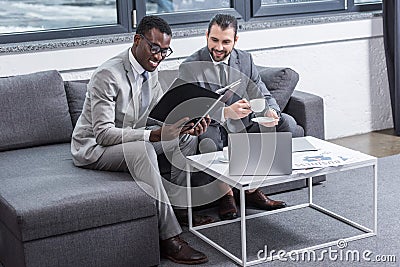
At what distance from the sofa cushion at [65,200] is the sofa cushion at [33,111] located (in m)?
0.39

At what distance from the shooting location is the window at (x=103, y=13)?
13.9 feet

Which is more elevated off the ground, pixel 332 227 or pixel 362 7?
pixel 362 7

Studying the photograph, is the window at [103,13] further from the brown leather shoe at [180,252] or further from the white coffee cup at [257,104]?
the brown leather shoe at [180,252]

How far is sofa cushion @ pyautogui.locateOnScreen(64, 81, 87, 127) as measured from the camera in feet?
12.8

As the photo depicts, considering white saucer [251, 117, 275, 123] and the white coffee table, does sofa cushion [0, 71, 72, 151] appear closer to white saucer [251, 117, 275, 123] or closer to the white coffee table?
the white coffee table

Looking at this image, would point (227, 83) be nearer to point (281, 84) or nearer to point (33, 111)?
point (281, 84)

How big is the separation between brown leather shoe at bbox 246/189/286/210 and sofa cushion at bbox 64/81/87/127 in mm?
1000

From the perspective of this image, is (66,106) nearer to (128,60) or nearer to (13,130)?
(13,130)

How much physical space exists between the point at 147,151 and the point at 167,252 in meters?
0.45

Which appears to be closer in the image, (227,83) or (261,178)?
(261,178)

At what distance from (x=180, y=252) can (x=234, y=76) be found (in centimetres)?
110

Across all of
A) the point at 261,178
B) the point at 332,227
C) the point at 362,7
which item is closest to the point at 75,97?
the point at 261,178

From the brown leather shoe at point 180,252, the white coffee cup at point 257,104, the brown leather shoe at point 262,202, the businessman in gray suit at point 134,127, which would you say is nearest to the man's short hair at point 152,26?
the businessman in gray suit at point 134,127

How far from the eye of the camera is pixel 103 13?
448 cm
